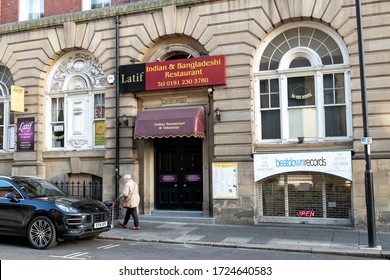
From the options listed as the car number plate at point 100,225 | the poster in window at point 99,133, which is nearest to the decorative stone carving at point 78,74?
the poster in window at point 99,133

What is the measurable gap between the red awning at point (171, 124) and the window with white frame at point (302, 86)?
2.10 metres

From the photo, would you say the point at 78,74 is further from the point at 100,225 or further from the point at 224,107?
the point at 100,225

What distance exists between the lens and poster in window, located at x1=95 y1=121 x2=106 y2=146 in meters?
16.3

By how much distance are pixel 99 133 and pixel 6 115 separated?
191 inches

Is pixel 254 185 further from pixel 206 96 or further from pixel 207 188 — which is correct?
pixel 206 96

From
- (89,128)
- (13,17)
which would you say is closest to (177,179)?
(89,128)

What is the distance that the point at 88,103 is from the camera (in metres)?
16.6

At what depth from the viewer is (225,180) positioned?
1383 centimetres

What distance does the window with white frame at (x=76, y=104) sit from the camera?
16.5 m

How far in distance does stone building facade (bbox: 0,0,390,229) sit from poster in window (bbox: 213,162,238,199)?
1.4 inches

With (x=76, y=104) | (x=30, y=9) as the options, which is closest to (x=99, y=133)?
(x=76, y=104)

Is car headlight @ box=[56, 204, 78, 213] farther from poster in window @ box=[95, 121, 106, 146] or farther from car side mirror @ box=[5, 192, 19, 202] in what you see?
poster in window @ box=[95, 121, 106, 146]

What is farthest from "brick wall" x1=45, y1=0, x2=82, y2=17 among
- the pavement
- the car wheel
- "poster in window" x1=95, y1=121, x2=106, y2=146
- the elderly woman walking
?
the car wheel
